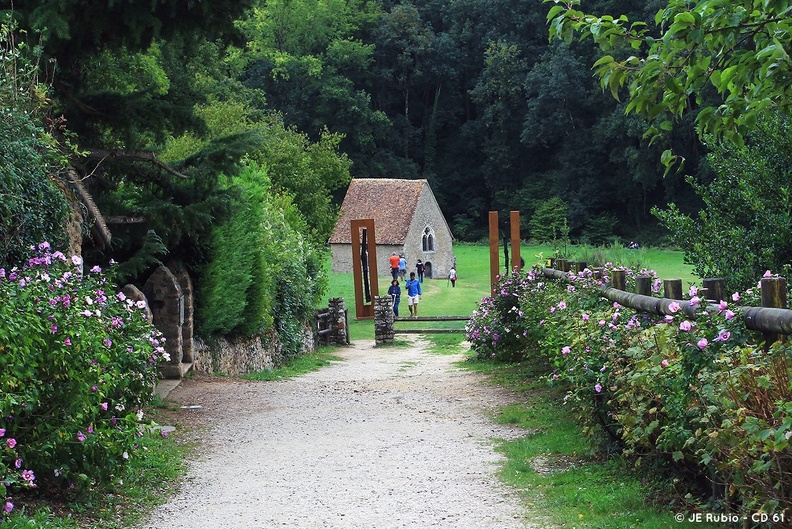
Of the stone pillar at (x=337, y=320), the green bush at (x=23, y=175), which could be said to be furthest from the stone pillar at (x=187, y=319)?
the stone pillar at (x=337, y=320)

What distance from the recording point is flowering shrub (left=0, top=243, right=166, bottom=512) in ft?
16.5

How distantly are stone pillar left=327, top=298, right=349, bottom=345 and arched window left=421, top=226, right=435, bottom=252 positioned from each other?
30.1 m

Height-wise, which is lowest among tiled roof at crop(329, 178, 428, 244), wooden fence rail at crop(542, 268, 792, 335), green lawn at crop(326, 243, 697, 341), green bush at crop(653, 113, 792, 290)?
green lawn at crop(326, 243, 697, 341)

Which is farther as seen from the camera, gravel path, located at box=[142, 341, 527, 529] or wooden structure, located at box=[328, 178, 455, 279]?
wooden structure, located at box=[328, 178, 455, 279]

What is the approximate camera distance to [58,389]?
552 cm

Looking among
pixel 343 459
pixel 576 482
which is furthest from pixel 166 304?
pixel 576 482

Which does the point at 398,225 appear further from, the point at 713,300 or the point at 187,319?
the point at 713,300

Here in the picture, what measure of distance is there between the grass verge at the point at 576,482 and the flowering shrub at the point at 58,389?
104 inches

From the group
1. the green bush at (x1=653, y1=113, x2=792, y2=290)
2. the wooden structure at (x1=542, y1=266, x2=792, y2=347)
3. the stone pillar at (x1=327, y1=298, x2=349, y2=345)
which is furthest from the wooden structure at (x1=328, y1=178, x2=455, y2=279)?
the wooden structure at (x1=542, y1=266, x2=792, y2=347)

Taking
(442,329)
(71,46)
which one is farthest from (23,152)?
(442,329)

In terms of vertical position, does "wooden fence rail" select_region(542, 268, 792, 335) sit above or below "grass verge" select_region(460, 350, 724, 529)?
above

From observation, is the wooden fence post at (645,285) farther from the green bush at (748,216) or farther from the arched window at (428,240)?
the arched window at (428,240)

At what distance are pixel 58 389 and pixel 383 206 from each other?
49.6 m

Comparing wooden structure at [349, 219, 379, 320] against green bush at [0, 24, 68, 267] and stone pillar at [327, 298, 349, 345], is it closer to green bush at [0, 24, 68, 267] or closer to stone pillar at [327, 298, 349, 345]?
stone pillar at [327, 298, 349, 345]
